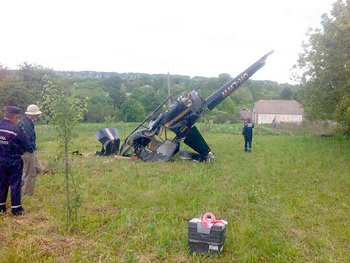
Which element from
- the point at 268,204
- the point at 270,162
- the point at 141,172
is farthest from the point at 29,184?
the point at 270,162

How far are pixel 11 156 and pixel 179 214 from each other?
322 cm

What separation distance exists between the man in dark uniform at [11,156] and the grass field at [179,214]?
1.27 feet

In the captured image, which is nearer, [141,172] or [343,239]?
[343,239]

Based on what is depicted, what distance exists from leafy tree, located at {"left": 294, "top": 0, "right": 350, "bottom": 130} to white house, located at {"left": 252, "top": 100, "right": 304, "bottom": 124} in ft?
158

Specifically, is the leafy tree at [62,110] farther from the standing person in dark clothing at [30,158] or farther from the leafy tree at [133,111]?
the leafy tree at [133,111]

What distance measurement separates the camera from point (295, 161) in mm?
12977

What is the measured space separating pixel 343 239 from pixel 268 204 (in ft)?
6.41

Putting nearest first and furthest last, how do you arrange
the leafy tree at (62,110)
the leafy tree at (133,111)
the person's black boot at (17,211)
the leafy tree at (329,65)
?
1. the leafy tree at (62,110)
2. the person's black boot at (17,211)
3. the leafy tree at (329,65)
4. the leafy tree at (133,111)

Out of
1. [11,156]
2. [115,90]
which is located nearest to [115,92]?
[115,90]

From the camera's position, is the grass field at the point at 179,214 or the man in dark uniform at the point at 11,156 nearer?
the grass field at the point at 179,214

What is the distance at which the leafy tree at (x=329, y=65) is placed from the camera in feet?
49.3

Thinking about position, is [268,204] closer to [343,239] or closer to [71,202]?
[343,239]

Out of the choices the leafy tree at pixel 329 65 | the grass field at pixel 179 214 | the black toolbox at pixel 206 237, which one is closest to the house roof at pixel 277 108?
the leafy tree at pixel 329 65

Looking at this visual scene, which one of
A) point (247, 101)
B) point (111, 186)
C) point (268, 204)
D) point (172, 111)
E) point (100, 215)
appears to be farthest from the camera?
point (247, 101)
